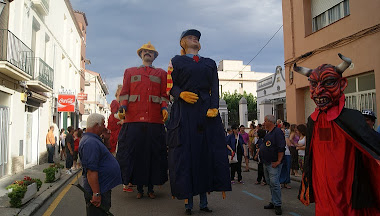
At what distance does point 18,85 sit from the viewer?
41.9ft

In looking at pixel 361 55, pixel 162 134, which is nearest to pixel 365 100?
pixel 361 55

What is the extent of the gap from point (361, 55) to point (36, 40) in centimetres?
1398

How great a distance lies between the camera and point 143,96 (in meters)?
6.16

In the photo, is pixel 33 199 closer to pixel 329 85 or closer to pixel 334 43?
pixel 329 85

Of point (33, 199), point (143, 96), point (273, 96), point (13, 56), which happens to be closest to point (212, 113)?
point (143, 96)

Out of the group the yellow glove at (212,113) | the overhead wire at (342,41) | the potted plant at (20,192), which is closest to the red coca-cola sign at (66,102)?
the overhead wire at (342,41)

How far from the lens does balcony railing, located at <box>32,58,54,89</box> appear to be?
15.0 meters

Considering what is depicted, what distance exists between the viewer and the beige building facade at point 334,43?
10273mm

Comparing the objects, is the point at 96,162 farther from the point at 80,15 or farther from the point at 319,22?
the point at 80,15

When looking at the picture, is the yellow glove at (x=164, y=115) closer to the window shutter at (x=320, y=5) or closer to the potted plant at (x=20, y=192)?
the potted plant at (x=20, y=192)

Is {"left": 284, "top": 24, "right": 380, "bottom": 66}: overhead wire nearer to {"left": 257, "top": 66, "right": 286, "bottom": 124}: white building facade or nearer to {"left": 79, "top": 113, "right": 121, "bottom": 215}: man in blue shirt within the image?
{"left": 257, "top": 66, "right": 286, "bottom": 124}: white building facade

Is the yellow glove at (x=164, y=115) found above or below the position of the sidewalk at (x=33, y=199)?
above

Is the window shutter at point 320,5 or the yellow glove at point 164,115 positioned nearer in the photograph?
the yellow glove at point 164,115

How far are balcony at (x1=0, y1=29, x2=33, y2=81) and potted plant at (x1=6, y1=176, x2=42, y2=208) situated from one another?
5621 mm
